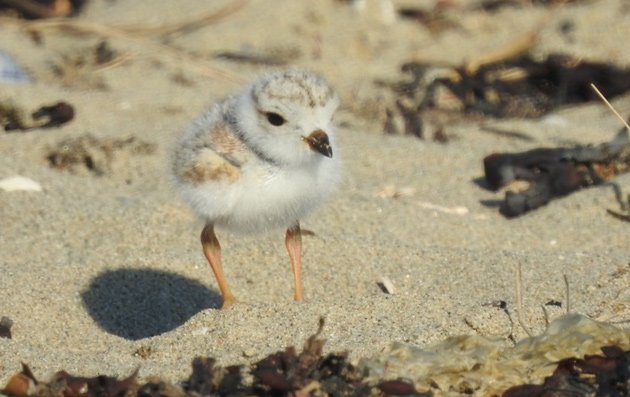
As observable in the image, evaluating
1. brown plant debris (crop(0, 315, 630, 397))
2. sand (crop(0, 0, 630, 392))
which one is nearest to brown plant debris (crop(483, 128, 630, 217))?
sand (crop(0, 0, 630, 392))

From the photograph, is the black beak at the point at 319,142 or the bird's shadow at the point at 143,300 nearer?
the black beak at the point at 319,142

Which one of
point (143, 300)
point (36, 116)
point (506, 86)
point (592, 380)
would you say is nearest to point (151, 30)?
point (36, 116)

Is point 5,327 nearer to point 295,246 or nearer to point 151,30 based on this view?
point 295,246

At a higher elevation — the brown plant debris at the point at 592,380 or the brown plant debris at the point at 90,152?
the brown plant debris at the point at 592,380

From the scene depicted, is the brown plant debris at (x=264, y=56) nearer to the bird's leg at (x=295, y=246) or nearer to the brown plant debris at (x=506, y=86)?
the brown plant debris at (x=506, y=86)

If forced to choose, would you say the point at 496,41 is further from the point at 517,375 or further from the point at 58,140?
the point at 517,375

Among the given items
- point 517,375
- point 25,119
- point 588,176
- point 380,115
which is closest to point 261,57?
point 380,115

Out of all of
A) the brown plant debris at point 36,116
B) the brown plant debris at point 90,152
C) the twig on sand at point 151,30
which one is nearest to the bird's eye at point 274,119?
the brown plant debris at point 90,152
